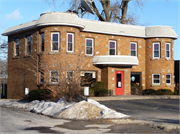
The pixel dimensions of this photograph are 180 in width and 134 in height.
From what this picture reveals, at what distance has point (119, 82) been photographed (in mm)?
24984

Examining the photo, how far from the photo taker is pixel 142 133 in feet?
27.8

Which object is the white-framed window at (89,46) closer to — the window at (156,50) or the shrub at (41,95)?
the shrub at (41,95)

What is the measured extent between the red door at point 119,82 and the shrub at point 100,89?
1.73 m

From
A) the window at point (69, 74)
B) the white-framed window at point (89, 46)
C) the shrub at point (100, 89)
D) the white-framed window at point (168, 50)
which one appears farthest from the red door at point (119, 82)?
the window at point (69, 74)

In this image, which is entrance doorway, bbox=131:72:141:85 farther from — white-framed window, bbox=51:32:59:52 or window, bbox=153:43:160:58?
white-framed window, bbox=51:32:59:52

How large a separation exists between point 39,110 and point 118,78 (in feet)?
40.5

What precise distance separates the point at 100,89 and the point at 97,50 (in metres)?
3.93

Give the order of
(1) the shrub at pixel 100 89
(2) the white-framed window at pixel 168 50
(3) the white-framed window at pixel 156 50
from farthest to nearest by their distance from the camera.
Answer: (2) the white-framed window at pixel 168 50, (3) the white-framed window at pixel 156 50, (1) the shrub at pixel 100 89

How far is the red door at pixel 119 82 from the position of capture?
24922 millimetres

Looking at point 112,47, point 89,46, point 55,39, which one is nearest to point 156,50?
point 112,47

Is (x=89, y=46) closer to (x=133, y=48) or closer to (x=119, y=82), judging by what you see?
(x=119, y=82)

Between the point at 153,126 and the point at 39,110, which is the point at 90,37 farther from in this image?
the point at 153,126

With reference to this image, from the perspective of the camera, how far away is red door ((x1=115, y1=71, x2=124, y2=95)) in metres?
24.9

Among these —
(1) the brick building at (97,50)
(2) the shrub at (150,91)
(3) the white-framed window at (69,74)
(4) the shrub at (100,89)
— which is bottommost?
(2) the shrub at (150,91)
